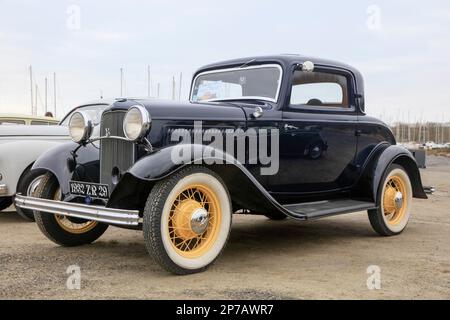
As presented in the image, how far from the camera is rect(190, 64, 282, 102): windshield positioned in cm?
545

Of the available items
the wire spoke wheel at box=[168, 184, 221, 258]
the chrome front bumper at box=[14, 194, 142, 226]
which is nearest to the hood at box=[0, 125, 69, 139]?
the chrome front bumper at box=[14, 194, 142, 226]

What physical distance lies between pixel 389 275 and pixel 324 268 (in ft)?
1.69

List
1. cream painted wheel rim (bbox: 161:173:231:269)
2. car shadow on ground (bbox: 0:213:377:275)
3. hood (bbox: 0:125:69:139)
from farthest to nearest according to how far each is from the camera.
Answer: hood (bbox: 0:125:69:139) → car shadow on ground (bbox: 0:213:377:275) → cream painted wheel rim (bbox: 161:173:231:269)

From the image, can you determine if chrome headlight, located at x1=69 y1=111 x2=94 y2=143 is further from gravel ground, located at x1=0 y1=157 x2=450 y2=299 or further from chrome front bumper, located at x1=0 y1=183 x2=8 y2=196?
chrome front bumper, located at x1=0 y1=183 x2=8 y2=196

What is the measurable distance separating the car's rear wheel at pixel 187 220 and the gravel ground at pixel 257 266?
0.50 ft

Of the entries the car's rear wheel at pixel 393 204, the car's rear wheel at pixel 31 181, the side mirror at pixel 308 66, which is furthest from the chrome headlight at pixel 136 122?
the car's rear wheel at pixel 393 204

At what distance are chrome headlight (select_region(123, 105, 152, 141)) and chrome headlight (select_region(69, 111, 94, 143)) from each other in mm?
758

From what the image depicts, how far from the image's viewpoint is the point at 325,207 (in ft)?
17.8

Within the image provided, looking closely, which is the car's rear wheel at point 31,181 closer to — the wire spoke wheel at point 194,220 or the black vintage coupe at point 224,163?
the black vintage coupe at point 224,163

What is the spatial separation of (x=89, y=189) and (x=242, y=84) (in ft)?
6.50

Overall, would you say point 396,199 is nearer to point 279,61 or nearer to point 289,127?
point 289,127

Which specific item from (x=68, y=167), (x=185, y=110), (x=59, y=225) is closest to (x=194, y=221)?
(x=185, y=110)

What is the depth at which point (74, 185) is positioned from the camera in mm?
4715
